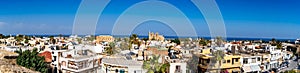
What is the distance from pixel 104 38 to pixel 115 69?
1438cm

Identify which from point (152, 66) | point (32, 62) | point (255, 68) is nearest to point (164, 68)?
point (152, 66)

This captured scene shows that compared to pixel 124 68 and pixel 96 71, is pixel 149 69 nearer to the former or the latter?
pixel 124 68

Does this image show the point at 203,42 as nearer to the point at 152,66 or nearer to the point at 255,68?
the point at 255,68

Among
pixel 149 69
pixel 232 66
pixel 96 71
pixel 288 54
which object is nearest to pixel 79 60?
pixel 96 71

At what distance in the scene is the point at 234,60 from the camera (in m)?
17.4

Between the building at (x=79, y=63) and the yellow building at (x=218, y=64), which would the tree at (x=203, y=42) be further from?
the building at (x=79, y=63)

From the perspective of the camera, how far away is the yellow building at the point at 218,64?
1619 cm

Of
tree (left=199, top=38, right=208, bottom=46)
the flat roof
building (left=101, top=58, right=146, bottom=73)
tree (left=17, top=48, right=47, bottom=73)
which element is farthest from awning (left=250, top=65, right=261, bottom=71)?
tree (left=17, top=48, right=47, bottom=73)

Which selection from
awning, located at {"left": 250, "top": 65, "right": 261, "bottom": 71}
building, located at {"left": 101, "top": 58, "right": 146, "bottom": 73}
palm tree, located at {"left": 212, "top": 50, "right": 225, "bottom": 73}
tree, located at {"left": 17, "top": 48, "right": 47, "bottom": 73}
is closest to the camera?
building, located at {"left": 101, "top": 58, "right": 146, "bottom": 73}

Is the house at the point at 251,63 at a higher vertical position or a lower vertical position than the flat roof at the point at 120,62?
lower

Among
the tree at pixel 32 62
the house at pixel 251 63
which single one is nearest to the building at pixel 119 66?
the tree at pixel 32 62

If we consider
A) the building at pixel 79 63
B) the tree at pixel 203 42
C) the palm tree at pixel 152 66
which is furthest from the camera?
the tree at pixel 203 42

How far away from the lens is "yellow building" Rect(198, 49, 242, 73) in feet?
53.1

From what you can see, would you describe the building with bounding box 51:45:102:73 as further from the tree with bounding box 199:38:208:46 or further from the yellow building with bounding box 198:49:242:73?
the tree with bounding box 199:38:208:46
